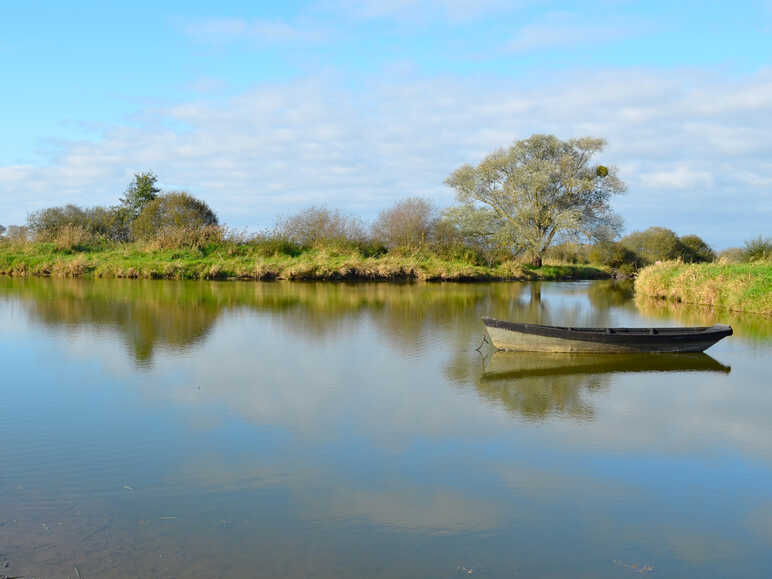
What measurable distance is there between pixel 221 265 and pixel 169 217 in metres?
5.22

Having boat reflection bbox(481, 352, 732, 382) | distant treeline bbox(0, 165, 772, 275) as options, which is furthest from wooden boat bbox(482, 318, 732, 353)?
distant treeline bbox(0, 165, 772, 275)

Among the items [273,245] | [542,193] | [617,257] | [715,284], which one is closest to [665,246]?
[617,257]

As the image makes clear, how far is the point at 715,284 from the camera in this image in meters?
20.9

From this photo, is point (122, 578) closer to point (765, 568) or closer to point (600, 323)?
point (765, 568)

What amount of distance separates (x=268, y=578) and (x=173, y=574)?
0.57 metres

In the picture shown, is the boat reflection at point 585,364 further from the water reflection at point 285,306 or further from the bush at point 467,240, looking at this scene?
the bush at point 467,240

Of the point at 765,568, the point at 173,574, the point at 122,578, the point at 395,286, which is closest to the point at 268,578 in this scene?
the point at 173,574

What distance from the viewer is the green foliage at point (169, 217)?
31609 mm

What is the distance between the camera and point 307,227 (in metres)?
33.8

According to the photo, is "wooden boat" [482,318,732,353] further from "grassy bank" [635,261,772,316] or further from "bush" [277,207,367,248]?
"bush" [277,207,367,248]

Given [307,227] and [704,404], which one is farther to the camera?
[307,227]

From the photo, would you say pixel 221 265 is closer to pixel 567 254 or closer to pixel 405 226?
pixel 405 226

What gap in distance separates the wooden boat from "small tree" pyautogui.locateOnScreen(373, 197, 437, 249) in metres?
23.5

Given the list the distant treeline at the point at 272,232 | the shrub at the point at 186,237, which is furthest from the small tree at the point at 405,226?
the shrub at the point at 186,237
